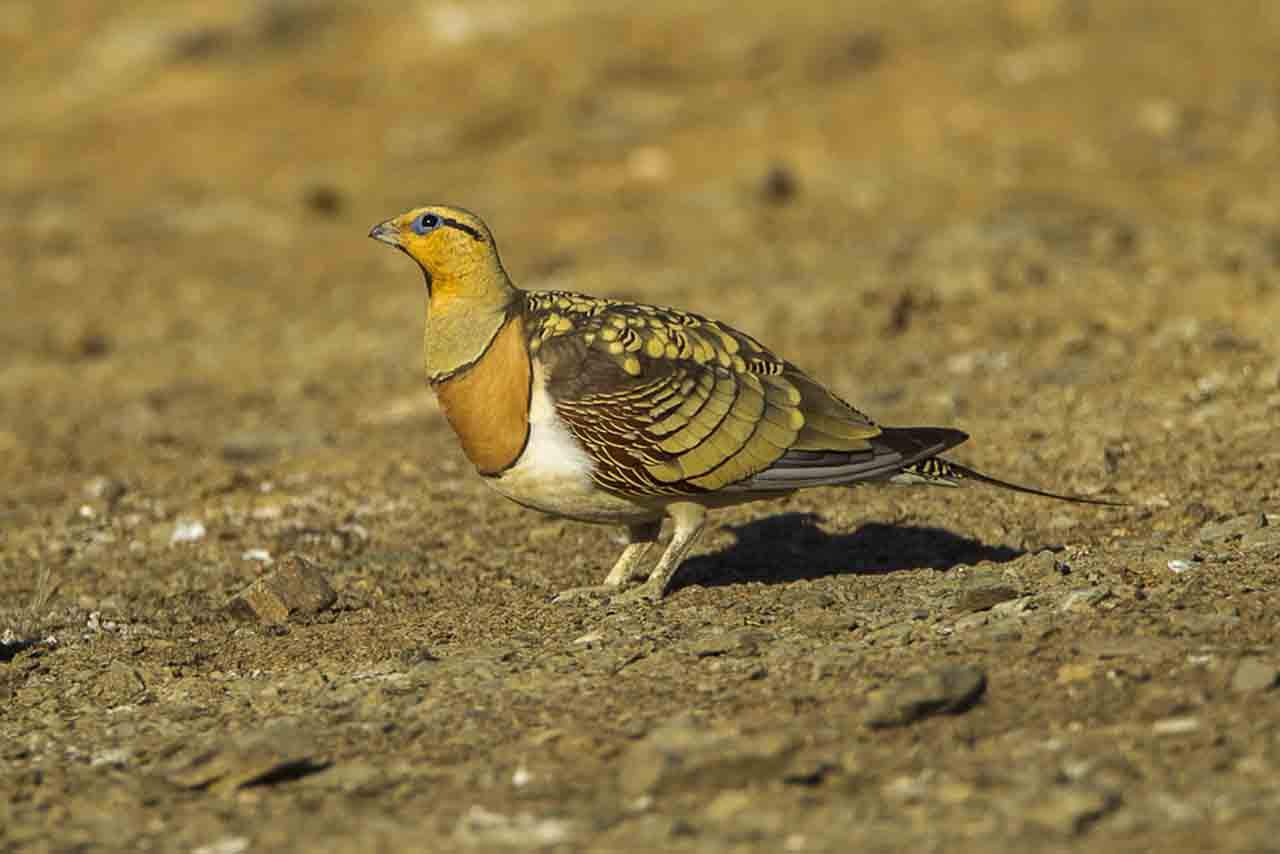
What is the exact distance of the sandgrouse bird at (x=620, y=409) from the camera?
6.64 metres

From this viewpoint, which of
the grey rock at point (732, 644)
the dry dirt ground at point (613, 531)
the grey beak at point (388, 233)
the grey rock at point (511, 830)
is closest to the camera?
the grey rock at point (511, 830)

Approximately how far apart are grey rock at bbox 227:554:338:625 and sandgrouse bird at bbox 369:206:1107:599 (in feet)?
3.28

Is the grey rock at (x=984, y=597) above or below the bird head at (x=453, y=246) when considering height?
below

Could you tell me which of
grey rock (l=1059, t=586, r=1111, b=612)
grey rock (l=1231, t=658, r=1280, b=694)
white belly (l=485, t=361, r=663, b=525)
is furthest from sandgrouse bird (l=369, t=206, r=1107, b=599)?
grey rock (l=1231, t=658, r=1280, b=694)

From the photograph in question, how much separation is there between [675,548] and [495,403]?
88 cm

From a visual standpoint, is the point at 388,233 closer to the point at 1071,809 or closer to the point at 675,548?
the point at 675,548

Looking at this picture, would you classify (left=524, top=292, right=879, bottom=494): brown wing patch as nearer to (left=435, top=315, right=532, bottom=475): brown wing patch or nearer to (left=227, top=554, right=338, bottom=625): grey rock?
(left=435, top=315, right=532, bottom=475): brown wing patch

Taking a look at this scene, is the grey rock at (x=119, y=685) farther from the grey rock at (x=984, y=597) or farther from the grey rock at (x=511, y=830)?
the grey rock at (x=984, y=597)

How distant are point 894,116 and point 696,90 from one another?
2.35 meters

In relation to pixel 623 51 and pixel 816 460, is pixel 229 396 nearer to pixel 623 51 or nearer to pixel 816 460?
pixel 816 460

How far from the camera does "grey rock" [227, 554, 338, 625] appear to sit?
7281mm

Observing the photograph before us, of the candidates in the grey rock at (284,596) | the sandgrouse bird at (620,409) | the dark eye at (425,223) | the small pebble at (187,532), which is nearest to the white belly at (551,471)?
the sandgrouse bird at (620,409)

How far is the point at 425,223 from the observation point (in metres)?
6.94

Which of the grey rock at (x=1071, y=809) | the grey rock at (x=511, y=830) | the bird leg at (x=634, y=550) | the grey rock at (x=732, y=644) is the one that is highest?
the bird leg at (x=634, y=550)
